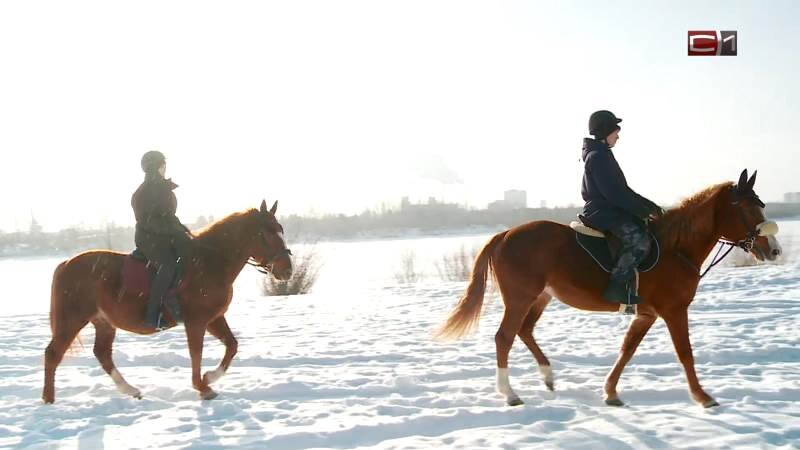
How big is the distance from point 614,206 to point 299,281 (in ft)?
38.1

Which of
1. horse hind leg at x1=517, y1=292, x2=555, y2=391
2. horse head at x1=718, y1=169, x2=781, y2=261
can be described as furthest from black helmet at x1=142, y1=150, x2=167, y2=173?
horse head at x1=718, y1=169, x2=781, y2=261

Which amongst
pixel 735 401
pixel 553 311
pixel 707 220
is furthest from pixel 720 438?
pixel 553 311

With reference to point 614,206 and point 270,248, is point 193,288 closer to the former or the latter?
point 270,248

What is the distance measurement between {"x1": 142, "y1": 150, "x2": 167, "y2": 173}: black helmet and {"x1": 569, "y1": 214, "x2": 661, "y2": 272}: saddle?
171 inches

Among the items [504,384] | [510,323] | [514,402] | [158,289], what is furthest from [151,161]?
[514,402]

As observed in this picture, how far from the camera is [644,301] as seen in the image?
4953 millimetres

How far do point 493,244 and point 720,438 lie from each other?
8.36 feet

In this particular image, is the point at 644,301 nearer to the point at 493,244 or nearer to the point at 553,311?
the point at 493,244

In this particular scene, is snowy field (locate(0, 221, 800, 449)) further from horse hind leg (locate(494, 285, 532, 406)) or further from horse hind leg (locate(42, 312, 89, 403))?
horse hind leg (locate(494, 285, 532, 406))

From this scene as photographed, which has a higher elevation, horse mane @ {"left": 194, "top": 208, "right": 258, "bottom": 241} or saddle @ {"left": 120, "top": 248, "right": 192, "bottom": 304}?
horse mane @ {"left": 194, "top": 208, "right": 258, "bottom": 241}

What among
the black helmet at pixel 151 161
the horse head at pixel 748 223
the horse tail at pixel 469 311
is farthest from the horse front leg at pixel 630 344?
the black helmet at pixel 151 161

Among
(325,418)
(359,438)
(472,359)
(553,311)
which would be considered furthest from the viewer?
(553,311)

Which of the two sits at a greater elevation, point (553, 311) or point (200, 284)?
point (200, 284)

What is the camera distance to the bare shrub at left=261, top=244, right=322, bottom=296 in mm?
15183
